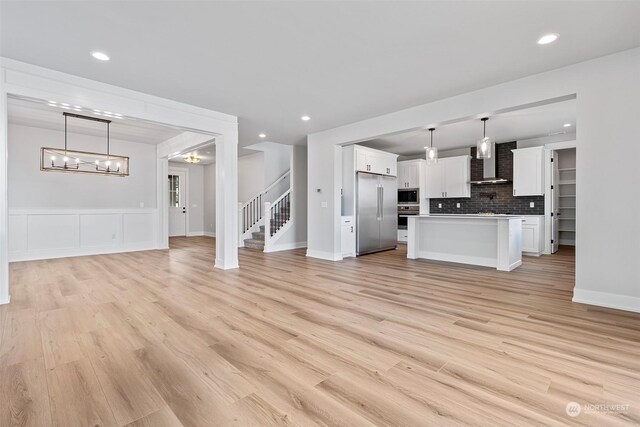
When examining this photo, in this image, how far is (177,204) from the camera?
34.9 ft

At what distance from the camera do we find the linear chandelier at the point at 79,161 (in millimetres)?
5703

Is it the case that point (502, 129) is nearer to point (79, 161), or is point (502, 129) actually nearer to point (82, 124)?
point (82, 124)

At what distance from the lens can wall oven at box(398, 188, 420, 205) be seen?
340 inches

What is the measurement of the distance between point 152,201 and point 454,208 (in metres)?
8.46

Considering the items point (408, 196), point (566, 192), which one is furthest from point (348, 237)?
point (566, 192)

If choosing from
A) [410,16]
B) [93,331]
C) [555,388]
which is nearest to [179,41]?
[410,16]

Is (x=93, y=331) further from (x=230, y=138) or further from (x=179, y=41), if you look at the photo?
(x=230, y=138)

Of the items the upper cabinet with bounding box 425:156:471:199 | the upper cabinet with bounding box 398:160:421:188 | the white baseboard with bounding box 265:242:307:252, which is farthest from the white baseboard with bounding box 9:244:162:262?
the upper cabinet with bounding box 425:156:471:199

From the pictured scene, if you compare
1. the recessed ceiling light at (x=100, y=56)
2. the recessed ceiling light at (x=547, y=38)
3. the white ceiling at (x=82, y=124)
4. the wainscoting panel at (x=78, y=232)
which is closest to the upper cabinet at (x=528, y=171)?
the recessed ceiling light at (x=547, y=38)

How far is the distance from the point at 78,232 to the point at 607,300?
9292 millimetres

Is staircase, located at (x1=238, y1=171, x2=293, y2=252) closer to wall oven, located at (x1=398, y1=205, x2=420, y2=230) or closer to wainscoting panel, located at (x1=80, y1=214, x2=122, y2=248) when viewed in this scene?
wainscoting panel, located at (x1=80, y1=214, x2=122, y2=248)

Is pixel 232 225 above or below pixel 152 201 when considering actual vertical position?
below

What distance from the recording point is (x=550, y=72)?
3.45 meters

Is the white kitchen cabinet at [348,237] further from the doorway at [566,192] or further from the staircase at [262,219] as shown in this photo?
the doorway at [566,192]
